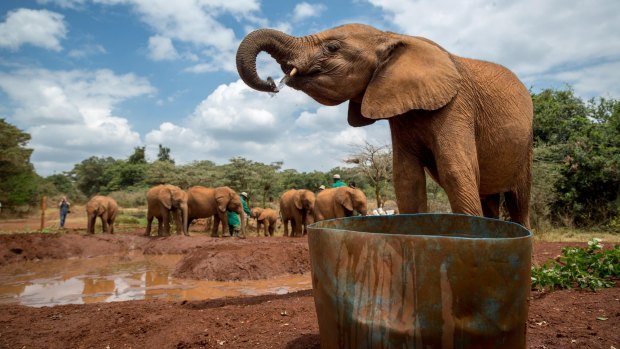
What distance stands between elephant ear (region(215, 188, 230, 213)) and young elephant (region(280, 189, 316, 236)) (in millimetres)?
3116

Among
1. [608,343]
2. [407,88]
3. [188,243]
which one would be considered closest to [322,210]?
[188,243]

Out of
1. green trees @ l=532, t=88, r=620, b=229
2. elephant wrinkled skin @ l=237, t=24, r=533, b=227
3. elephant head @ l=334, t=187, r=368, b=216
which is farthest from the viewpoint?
elephant head @ l=334, t=187, r=368, b=216

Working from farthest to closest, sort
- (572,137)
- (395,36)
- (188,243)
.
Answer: (572,137) < (188,243) < (395,36)

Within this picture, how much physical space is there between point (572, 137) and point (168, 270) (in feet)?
49.6

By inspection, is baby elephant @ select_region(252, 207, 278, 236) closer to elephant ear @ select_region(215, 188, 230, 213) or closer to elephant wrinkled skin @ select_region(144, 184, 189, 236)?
elephant ear @ select_region(215, 188, 230, 213)

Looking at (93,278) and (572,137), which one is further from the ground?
(572,137)

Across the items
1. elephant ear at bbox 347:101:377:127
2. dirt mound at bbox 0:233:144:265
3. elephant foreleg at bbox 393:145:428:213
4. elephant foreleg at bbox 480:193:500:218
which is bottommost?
dirt mound at bbox 0:233:144:265

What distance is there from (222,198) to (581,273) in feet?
52.4

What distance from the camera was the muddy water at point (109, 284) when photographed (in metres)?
7.90

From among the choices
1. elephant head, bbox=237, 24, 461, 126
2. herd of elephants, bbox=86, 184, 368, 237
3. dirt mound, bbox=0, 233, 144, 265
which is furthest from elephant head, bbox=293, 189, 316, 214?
elephant head, bbox=237, 24, 461, 126

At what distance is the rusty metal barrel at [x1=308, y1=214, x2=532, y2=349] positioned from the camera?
1.58 metres

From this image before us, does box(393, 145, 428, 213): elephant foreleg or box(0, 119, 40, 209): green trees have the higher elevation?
box(0, 119, 40, 209): green trees

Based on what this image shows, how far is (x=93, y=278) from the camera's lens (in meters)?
10.1

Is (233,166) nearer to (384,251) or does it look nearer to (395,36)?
(395,36)
